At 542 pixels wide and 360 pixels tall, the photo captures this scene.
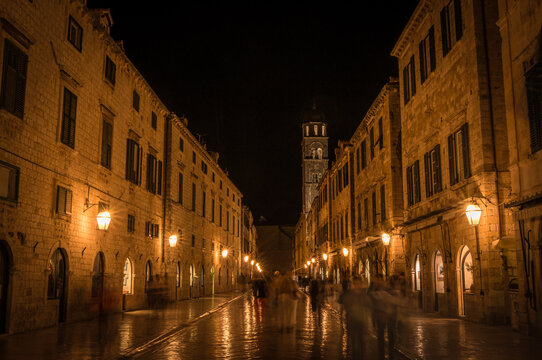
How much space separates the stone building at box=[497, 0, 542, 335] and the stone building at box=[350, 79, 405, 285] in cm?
1008

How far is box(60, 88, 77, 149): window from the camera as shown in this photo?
18.6m

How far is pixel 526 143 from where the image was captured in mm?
14781

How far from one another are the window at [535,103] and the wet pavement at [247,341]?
5090 millimetres

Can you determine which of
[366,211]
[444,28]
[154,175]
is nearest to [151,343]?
[444,28]

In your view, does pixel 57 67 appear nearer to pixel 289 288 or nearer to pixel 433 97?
pixel 289 288

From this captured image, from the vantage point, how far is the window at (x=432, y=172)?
21.7 m

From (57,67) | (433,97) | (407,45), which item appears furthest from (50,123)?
(407,45)

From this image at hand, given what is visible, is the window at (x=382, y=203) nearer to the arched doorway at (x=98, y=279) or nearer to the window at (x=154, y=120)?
the window at (x=154, y=120)

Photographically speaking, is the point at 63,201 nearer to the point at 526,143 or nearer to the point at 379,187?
the point at 526,143

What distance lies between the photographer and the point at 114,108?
23.8 meters

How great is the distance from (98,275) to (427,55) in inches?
646

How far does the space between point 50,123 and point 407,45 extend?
1644 centimetres

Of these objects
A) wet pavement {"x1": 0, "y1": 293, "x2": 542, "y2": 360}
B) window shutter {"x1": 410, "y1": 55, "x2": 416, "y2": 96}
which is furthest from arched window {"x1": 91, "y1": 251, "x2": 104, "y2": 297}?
window shutter {"x1": 410, "y1": 55, "x2": 416, "y2": 96}

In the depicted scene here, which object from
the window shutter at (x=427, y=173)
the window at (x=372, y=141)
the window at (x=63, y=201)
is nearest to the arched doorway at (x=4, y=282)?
the window at (x=63, y=201)
